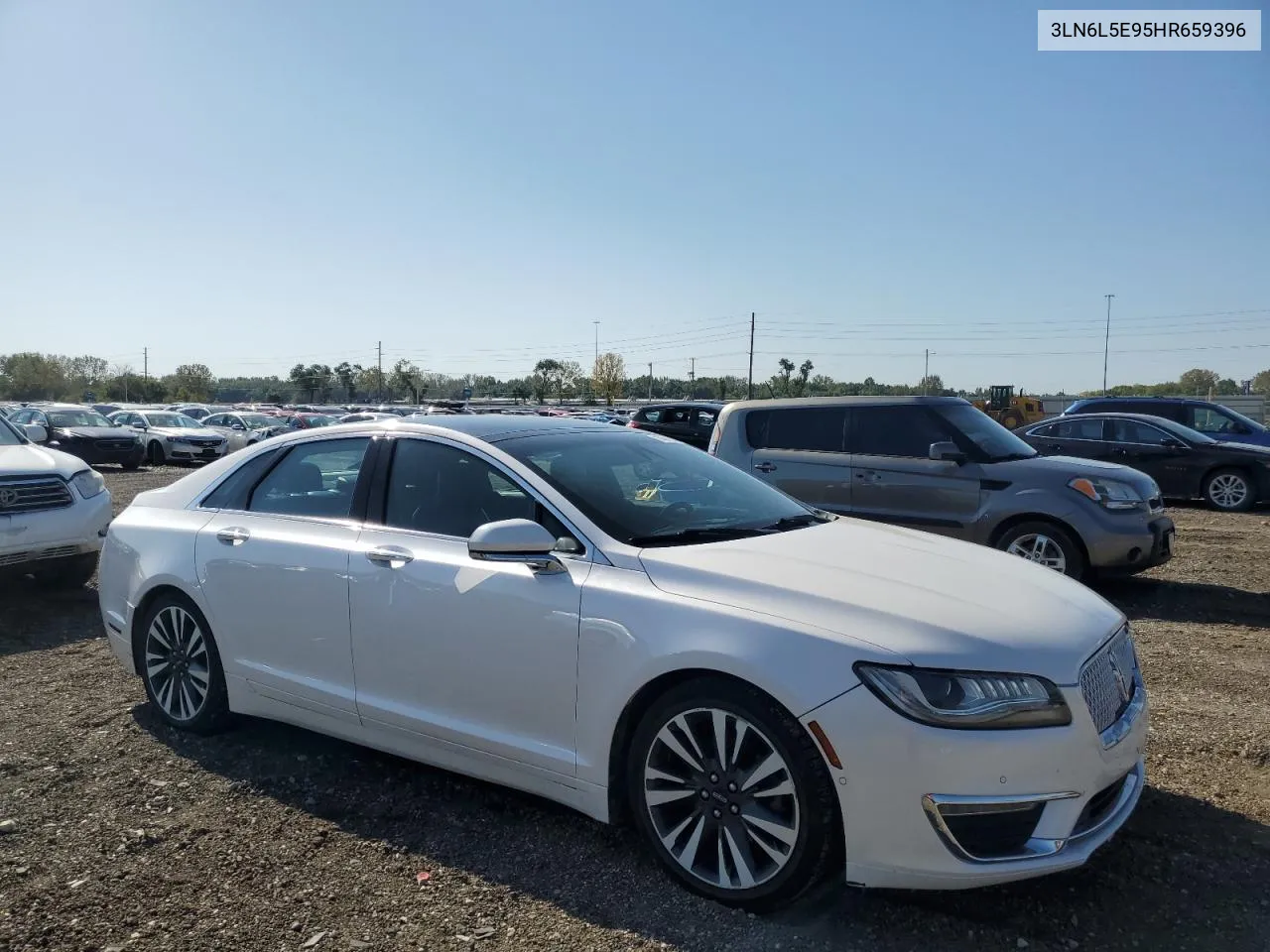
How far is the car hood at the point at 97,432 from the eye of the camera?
23266mm

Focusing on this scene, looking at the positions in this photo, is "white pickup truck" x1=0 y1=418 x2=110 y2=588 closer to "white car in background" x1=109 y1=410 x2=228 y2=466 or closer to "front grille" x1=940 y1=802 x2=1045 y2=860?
"front grille" x1=940 y1=802 x2=1045 y2=860

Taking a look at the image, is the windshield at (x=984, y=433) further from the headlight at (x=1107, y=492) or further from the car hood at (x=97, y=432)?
the car hood at (x=97, y=432)

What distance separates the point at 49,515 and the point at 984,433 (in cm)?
775

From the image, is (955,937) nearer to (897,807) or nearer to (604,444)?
(897,807)

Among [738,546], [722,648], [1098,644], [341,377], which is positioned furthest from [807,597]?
[341,377]

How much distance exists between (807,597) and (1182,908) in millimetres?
1543

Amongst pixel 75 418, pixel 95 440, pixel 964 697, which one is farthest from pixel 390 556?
pixel 75 418

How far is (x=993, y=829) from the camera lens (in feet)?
8.84

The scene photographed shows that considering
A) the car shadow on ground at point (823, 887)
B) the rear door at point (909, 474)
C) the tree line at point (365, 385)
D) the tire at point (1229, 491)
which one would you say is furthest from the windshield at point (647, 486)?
Result: the tree line at point (365, 385)

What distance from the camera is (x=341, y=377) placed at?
127m

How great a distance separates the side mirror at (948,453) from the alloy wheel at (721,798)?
5600 millimetres

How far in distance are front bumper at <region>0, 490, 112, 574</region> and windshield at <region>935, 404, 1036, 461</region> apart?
23.5ft

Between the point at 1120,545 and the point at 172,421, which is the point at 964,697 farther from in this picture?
the point at 172,421

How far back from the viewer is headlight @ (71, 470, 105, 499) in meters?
7.67
